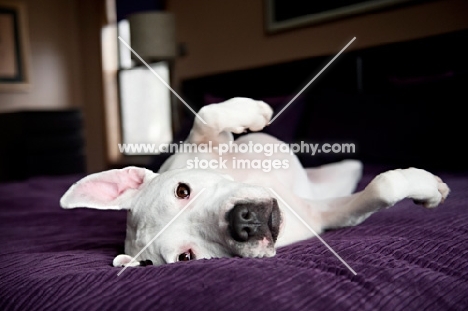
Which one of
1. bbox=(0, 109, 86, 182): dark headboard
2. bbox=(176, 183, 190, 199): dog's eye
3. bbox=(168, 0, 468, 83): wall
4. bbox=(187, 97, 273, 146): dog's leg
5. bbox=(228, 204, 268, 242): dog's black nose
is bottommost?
bbox=(0, 109, 86, 182): dark headboard

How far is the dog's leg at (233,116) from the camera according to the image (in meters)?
1.41

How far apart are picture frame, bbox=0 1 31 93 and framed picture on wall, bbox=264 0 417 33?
344 centimetres

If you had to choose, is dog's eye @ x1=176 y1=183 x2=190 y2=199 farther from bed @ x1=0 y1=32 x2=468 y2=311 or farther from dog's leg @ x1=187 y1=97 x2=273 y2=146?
dog's leg @ x1=187 y1=97 x2=273 y2=146

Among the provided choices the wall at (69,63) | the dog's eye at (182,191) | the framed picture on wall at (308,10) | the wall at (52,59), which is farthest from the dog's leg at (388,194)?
the wall at (52,59)

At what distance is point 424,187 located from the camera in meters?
1.18

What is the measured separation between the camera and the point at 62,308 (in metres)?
0.82

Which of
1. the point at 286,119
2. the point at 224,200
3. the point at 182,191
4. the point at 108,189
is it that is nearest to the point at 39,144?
the point at 286,119

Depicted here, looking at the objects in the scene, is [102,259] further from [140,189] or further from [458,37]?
[458,37]

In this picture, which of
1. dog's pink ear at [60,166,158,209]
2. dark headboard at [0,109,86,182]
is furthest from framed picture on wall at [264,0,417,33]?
dark headboard at [0,109,86,182]

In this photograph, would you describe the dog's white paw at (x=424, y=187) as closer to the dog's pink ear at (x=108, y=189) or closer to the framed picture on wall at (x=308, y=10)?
the dog's pink ear at (x=108, y=189)

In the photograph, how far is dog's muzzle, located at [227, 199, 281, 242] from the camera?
3.12 feet

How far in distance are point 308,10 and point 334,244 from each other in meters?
2.62

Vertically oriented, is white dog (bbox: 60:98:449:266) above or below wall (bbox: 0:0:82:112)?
below

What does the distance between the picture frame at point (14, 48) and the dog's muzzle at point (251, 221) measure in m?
5.53
